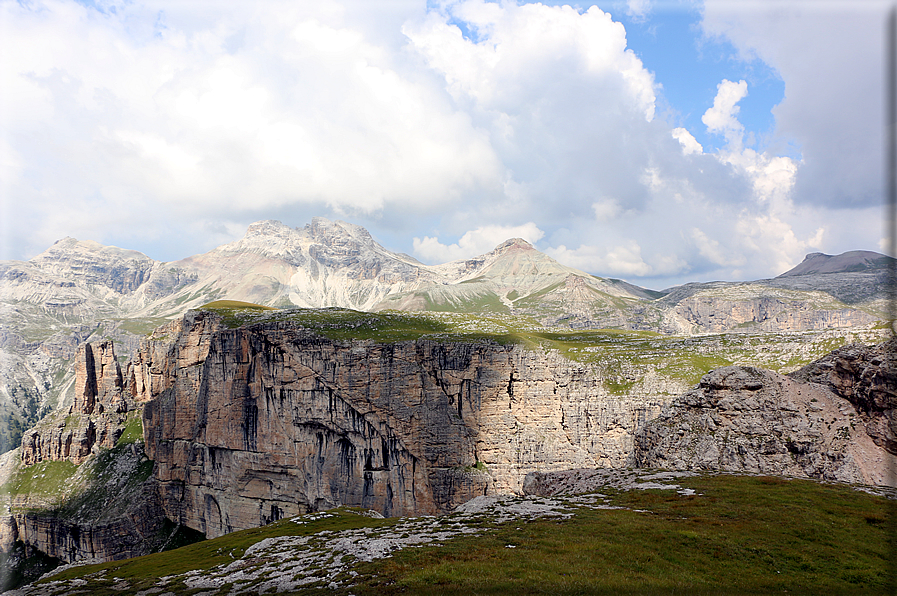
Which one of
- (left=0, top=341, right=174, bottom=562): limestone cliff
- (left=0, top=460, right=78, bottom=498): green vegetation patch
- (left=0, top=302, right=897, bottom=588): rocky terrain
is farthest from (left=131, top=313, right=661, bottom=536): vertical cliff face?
(left=0, top=460, right=78, bottom=498): green vegetation patch

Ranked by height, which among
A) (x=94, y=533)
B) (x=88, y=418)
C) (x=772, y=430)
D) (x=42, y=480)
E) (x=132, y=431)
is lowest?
Result: (x=94, y=533)

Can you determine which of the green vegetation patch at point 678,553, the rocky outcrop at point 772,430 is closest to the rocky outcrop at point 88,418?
the green vegetation patch at point 678,553

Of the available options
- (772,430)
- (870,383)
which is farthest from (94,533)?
(870,383)

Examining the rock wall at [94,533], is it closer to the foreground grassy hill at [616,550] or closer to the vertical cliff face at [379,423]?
the vertical cliff face at [379,423]

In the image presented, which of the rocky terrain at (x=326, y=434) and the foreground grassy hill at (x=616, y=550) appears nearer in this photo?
the foreground grassy hill at (x=616, y=550)

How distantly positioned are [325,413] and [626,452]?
6267 cm

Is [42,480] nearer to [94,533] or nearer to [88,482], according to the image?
[88,482]

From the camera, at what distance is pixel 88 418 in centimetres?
12600

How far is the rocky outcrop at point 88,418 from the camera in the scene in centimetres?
12156

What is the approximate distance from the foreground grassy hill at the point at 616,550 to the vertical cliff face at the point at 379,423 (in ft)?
188

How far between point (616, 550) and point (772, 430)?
2766 centimetres

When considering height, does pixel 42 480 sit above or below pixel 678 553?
below

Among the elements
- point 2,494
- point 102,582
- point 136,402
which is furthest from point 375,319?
point 2,494

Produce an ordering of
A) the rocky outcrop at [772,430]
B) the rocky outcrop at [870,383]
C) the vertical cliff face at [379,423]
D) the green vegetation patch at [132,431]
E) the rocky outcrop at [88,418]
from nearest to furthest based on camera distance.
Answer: the rocky outcrop at [870,383]
the rocky outcrop at [772,430]
the vertical cliff face at [379,423]
the rocky outcrop at [88,418]
the green vegetation patch at [132,431]
